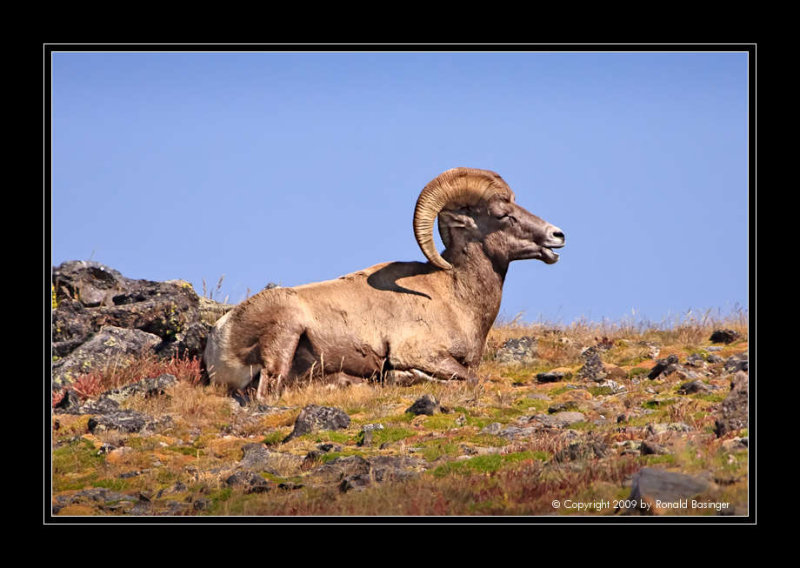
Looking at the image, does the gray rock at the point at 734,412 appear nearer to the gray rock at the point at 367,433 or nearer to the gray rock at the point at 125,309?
the gray rock at the point at 367,433

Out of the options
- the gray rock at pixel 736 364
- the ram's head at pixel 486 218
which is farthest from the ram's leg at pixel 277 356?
the gray rock at pixel 736 364

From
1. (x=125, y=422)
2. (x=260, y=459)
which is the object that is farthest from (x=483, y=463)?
(x=125, y=422)

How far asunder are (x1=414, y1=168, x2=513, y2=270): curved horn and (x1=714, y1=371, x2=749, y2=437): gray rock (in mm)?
6695

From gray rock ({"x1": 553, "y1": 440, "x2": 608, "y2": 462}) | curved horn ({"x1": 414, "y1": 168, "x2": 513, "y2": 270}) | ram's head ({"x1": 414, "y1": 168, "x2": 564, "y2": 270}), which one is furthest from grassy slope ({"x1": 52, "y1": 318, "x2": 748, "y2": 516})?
curved horn ({"x1": 414, "y1": 168, "x2": 513, "y2": 270})

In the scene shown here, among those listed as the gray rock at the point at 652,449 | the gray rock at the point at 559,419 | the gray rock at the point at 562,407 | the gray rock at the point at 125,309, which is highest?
the gray rock at the point at 125,309

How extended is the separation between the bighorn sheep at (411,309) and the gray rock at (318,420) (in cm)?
246

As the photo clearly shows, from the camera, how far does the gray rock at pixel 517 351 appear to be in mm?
20188

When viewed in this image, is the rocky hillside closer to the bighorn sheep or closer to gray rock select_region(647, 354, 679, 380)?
gray rock select_region(647, 354, 679, 380)

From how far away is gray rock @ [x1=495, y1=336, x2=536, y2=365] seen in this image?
20188 millimetres

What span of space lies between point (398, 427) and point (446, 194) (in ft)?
17.0

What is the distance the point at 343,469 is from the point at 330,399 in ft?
13.2

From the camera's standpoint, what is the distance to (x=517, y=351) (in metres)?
20.4

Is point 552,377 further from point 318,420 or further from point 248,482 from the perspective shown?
point 248,482
